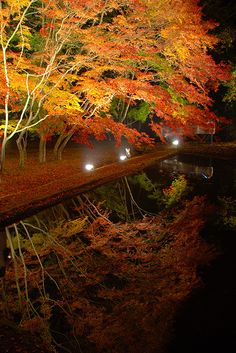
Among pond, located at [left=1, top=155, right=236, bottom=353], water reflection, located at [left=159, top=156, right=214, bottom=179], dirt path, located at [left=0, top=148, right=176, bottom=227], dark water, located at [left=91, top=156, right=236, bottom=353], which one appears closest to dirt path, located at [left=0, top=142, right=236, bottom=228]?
dirt path, located at [left=0, top=148, right=176, bottom=227]

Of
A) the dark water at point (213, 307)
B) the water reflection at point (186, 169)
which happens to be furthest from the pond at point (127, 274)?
the water reflection at point (186, 169)

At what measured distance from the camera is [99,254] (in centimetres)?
776

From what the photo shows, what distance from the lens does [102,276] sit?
6.65 meters

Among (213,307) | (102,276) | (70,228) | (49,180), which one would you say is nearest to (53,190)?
(49,180)

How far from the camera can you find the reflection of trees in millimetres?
→ 4953

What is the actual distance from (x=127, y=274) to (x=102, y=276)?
0.48 m

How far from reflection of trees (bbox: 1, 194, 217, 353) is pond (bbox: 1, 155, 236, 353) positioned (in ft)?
0.06

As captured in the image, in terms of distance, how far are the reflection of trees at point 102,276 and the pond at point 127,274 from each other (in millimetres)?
17

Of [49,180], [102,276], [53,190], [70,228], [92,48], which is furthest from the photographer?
[49,180]

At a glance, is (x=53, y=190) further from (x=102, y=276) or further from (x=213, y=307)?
(x=213, y=307)

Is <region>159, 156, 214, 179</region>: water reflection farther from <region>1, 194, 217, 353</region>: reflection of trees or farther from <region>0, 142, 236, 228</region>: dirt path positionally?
<region>1, 194, 217, 353</region>: reflection of trees

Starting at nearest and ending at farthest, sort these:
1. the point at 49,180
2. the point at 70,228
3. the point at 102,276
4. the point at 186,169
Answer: the point at 102,276 → the point at 70,228 → the point at 49,180 → the point at 186,169

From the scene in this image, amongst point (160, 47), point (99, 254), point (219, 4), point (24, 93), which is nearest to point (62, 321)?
point (99, 254)

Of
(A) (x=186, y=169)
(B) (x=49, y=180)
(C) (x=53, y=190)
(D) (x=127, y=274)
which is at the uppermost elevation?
(C) (x=53, y=190)
